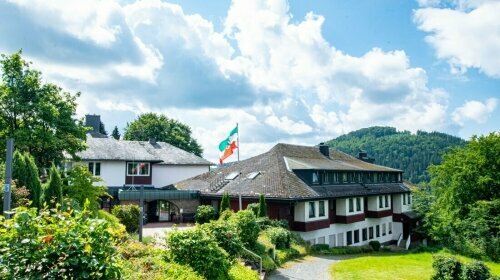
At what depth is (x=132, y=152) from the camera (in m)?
39.4

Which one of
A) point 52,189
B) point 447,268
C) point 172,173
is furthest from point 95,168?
point 447,268

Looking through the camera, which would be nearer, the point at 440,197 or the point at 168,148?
the point at 440,197

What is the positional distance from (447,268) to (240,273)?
969cm

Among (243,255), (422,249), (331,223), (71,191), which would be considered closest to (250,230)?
(243,255)

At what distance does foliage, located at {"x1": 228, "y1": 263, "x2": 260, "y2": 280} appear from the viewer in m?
13.4

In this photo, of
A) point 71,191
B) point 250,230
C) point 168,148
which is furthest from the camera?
point 168,148

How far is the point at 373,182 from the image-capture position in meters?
43.2

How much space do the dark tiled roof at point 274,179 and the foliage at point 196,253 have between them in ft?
52.3

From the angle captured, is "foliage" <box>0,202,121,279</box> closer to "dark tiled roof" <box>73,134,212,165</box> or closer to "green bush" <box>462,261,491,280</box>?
"green bush" <box>462,261,491,280</box>

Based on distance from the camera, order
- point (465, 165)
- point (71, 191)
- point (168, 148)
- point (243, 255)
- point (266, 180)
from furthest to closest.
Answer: point (168, 148) → point (465, 165) → point (266, 180) → point (71, 191) → point (243, 255)

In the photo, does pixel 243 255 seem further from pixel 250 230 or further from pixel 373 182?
pixel 373 182

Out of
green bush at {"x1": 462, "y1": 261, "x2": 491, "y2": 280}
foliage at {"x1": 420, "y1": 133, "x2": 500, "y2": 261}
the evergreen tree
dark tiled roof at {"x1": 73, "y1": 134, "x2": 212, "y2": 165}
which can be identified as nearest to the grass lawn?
green bush at {"x1": 462, "y1": 261, "x2": 491, "y2": 280}

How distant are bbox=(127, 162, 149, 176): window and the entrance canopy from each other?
204 inches

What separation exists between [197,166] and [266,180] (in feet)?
46.0
